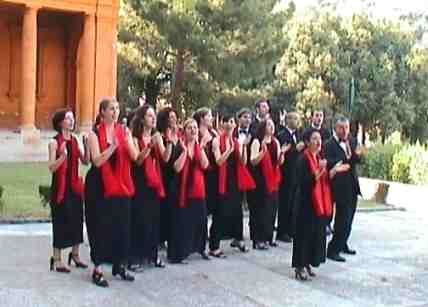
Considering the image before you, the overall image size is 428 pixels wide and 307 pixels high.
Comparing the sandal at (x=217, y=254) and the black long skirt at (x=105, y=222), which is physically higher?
the black long skirt at (x=105, y=222)

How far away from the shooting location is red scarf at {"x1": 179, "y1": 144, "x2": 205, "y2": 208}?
9211 mm

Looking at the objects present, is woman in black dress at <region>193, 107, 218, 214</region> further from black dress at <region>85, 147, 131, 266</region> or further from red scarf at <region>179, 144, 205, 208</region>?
black dress at <region>85, 147, 131, 266</region>

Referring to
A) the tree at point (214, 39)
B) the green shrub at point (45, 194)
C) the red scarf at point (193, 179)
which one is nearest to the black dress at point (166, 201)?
the red scarf at point (193, 179)

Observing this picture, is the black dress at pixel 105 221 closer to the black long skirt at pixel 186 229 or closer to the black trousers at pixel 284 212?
the black long skirt at pixel 186 229

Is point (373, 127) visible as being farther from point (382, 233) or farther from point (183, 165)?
point (183, 165)

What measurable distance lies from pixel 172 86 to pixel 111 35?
4508 mm

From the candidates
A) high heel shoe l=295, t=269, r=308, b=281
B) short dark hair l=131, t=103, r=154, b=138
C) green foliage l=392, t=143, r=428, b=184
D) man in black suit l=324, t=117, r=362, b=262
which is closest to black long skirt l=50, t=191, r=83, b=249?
short dark hair l=131, t=103, r=154, b=138

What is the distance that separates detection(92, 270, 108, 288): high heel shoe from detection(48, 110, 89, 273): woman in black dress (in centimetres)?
66

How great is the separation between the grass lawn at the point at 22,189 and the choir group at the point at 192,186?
378 centimetres

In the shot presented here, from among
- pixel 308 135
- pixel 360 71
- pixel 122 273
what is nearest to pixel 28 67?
pixel 308 135

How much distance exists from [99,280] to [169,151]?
5.80 feet

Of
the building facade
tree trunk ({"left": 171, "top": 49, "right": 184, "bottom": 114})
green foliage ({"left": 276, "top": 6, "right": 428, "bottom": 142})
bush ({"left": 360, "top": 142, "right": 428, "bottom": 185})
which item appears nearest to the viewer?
bush ({"left": 360, "top": 142, "right": 428, "bottom": 185})

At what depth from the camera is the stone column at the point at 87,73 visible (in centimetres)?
2580

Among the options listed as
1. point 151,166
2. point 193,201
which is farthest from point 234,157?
point 151,166
